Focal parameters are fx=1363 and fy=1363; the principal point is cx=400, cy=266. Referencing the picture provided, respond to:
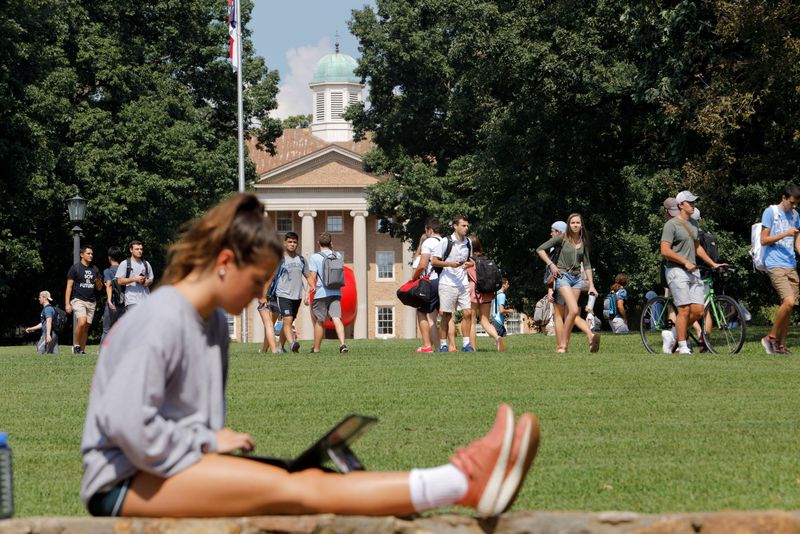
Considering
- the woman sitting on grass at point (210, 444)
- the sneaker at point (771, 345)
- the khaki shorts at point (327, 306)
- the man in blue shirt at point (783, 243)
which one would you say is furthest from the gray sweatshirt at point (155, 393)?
the khaki shorts at point (327, 306)

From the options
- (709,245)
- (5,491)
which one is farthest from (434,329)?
(5,491)

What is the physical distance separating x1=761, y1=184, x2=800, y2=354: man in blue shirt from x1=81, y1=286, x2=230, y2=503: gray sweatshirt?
40.1ft

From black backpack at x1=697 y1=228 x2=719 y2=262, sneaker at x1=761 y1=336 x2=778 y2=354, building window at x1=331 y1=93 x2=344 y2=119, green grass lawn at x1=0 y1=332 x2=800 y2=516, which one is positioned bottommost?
green grass lawn at x1=0 y1=332 x2=800 y2=516

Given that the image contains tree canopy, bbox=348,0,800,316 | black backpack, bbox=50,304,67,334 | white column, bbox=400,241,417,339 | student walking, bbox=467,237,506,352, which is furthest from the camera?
white column, bbox=400,241,417,339

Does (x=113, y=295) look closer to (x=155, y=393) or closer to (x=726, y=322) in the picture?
(x=726, y=322)

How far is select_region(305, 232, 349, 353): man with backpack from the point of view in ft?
63.2

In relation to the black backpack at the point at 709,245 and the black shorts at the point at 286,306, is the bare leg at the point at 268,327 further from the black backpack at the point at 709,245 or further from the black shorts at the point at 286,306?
the black backpack at the point at 709,245

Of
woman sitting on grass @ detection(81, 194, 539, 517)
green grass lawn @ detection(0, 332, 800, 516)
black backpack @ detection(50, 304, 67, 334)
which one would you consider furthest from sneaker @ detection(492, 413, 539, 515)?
black backpack @ detection(50, 304, 67, 334)

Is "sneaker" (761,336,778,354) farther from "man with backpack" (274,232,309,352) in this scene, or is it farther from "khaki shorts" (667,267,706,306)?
"man with backpack" (274,232,309,352)

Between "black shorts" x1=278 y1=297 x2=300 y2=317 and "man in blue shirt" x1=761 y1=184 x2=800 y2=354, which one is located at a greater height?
"man in blue shirt" x1=761 y1=184 x2=800 y2=354

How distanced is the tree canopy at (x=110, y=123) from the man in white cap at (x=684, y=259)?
25306 millimetres

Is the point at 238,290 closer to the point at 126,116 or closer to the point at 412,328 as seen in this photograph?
the point at 126,116

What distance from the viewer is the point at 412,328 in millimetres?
93812

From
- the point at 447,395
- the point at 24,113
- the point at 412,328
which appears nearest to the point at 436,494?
the point at 447,395
